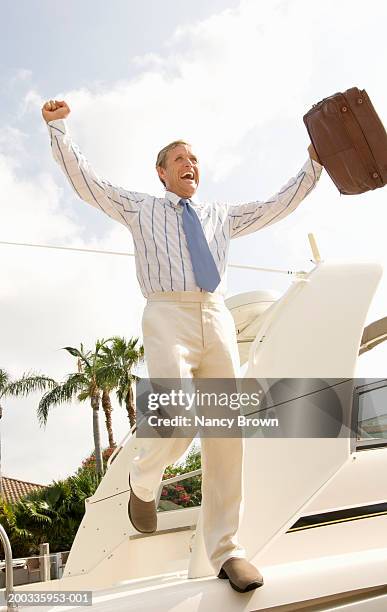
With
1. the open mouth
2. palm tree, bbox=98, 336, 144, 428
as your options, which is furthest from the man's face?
palm tree, bbox=98, 336, 144, 428

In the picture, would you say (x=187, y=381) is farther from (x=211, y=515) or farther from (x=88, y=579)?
(x=88, y=579)

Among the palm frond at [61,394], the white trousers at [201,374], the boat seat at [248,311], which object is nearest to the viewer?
the white trousers at [201,374]

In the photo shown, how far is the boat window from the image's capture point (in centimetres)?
369

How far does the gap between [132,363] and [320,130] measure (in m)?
25.9

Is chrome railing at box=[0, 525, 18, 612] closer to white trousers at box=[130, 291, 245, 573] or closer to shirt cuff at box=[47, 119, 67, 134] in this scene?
white trousers at box=[130, 291, 245, 573]

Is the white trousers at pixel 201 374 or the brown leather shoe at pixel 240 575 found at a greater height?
the white trousers at pixel 201 374

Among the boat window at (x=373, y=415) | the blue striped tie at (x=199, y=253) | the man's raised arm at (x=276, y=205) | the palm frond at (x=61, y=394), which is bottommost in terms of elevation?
the boat window at (x=373, y=415)

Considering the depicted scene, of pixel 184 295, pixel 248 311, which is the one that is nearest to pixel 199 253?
pixel 184 295

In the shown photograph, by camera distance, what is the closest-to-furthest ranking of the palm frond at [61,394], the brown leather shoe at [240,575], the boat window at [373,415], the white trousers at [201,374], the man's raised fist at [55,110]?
the brown leather shoe at [240,575] < the white trousers at [201,374] < the man's raised fist at [55,110] < the boat window at [373,415] < the palm frond at [61,394]

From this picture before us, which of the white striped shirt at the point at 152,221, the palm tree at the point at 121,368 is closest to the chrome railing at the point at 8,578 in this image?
the white striped shirt at the point at 152,221


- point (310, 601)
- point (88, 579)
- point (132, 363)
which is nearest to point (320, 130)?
point (310, 601)

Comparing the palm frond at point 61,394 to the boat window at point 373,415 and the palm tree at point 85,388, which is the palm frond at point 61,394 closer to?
the palm tree at point 85,388

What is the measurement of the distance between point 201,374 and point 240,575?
84cm

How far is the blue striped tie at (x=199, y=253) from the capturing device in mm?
2783
